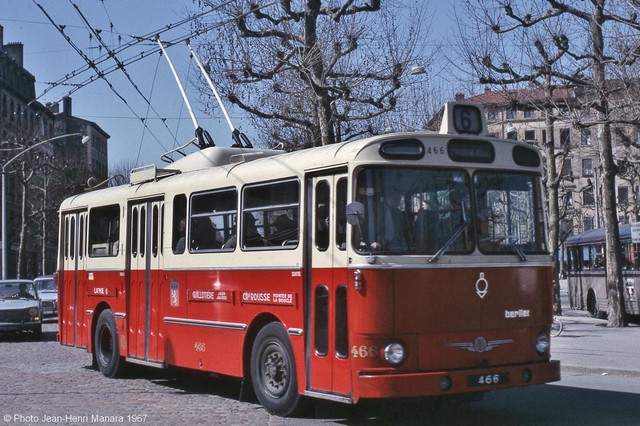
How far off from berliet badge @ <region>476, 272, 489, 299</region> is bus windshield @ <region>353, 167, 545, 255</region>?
0.29 metres

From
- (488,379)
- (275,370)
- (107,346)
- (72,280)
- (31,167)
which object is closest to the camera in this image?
(488,379)

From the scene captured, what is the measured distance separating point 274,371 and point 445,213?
8.65ft

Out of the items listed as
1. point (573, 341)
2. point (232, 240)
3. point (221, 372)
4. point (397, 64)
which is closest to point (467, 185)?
point (232, 240)

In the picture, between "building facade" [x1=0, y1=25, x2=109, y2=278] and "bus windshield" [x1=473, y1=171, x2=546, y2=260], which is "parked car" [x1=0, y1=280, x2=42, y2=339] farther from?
"building facade" [x1=0, y1=25, x2=109, y2=278]

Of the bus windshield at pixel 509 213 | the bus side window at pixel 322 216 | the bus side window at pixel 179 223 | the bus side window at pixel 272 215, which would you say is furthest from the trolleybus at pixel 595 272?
the bus side window at pixel 322 216

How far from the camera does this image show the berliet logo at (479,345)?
31.0 ft

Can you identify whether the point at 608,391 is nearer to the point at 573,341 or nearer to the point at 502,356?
the point at 502,356

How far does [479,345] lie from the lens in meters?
9.57

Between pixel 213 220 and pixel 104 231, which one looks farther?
pixel 104 231

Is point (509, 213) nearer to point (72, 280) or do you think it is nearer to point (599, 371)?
point (599, 371)

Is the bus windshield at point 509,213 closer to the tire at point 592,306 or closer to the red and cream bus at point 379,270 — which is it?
the red and cream bus at point 379,270

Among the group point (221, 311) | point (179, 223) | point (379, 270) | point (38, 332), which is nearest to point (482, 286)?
point (379, 270)

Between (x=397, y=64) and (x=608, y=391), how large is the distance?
12193 mm

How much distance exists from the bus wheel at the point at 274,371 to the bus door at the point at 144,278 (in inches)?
117
